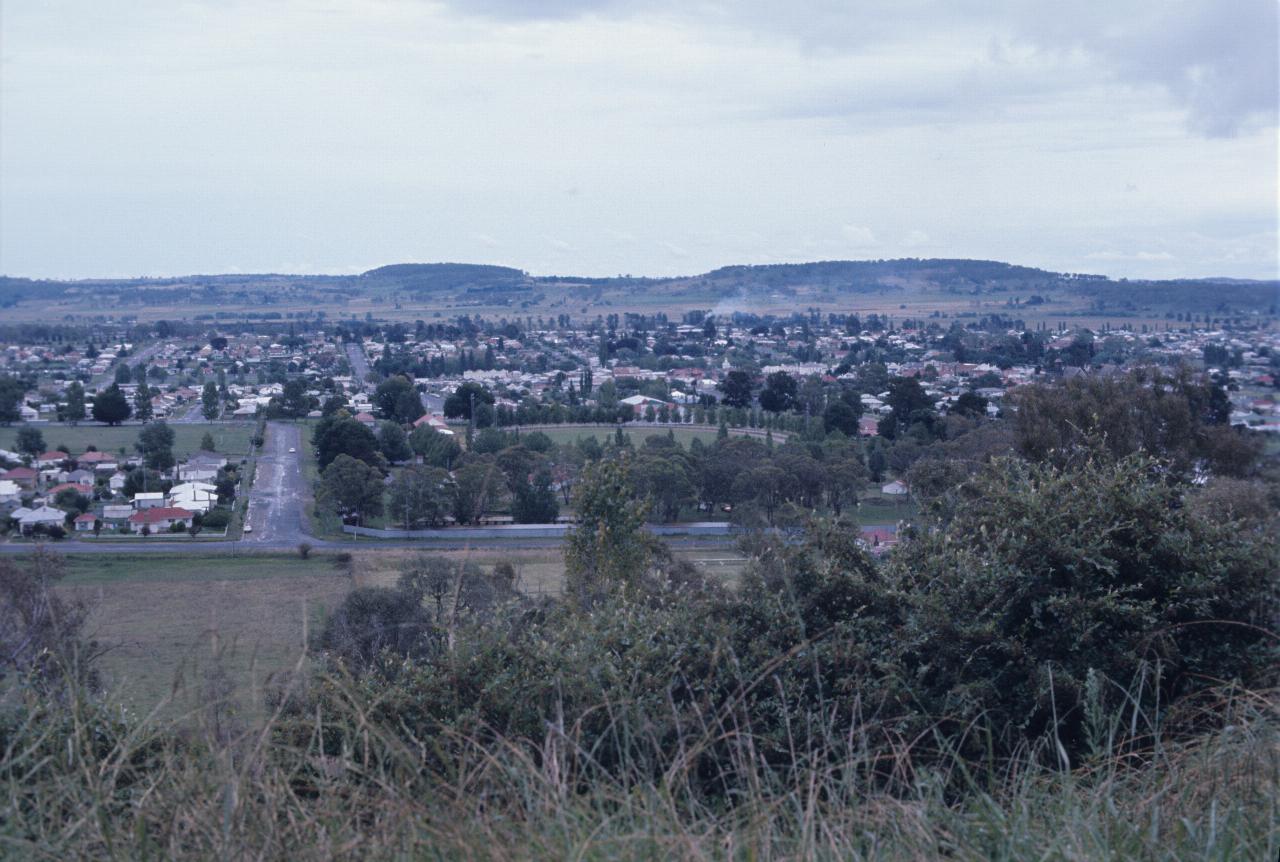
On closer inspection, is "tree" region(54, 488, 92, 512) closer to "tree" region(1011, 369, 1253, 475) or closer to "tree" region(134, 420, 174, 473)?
"tree" region(134, 420, 174, 473)

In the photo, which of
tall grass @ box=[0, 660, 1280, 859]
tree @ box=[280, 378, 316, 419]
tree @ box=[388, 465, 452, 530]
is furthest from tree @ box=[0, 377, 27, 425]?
tall grass @ box=[0, 660, 1280, 859]

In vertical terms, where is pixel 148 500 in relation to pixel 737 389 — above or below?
below

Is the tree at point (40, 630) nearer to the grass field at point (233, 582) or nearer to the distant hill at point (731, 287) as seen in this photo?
the grass field at point (233, 582)

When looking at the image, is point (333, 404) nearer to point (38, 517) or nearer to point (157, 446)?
point (157, 446)

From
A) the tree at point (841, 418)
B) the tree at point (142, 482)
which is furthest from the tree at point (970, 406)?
the tree at point (142, 482)

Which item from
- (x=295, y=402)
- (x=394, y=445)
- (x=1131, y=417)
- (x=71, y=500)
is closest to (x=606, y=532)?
(x=1131, y=417)

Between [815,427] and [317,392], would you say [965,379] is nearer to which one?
[815,427]

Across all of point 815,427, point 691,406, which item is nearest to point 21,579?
point 815,427
